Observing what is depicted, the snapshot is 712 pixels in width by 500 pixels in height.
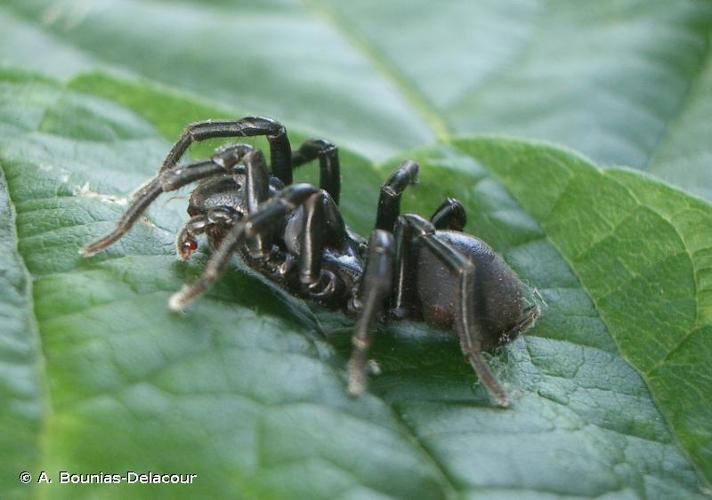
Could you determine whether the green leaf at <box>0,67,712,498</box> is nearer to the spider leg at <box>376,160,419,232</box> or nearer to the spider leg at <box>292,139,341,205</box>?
the spider leg at <box>292,139,341,205</box>

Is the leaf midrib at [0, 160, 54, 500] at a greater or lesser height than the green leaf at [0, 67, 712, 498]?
lesser

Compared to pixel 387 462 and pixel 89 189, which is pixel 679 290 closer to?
pixel 387 462

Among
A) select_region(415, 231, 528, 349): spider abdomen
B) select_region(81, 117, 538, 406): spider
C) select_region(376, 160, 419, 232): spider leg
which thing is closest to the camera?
select_region(81, 117, 538, 406): spider

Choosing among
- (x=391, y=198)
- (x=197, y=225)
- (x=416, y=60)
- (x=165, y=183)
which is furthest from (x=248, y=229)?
(x=416, y=60)

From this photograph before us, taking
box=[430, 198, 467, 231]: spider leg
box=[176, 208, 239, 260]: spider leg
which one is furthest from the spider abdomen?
box=[176, 208, 239, 260]: spider leg

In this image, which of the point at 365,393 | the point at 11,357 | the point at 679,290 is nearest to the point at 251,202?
the point at 365,393

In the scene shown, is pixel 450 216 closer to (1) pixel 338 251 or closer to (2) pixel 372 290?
(1) pixel 338 251

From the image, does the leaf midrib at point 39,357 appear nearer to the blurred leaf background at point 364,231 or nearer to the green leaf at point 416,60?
the blurred leaf background at point 364,231
